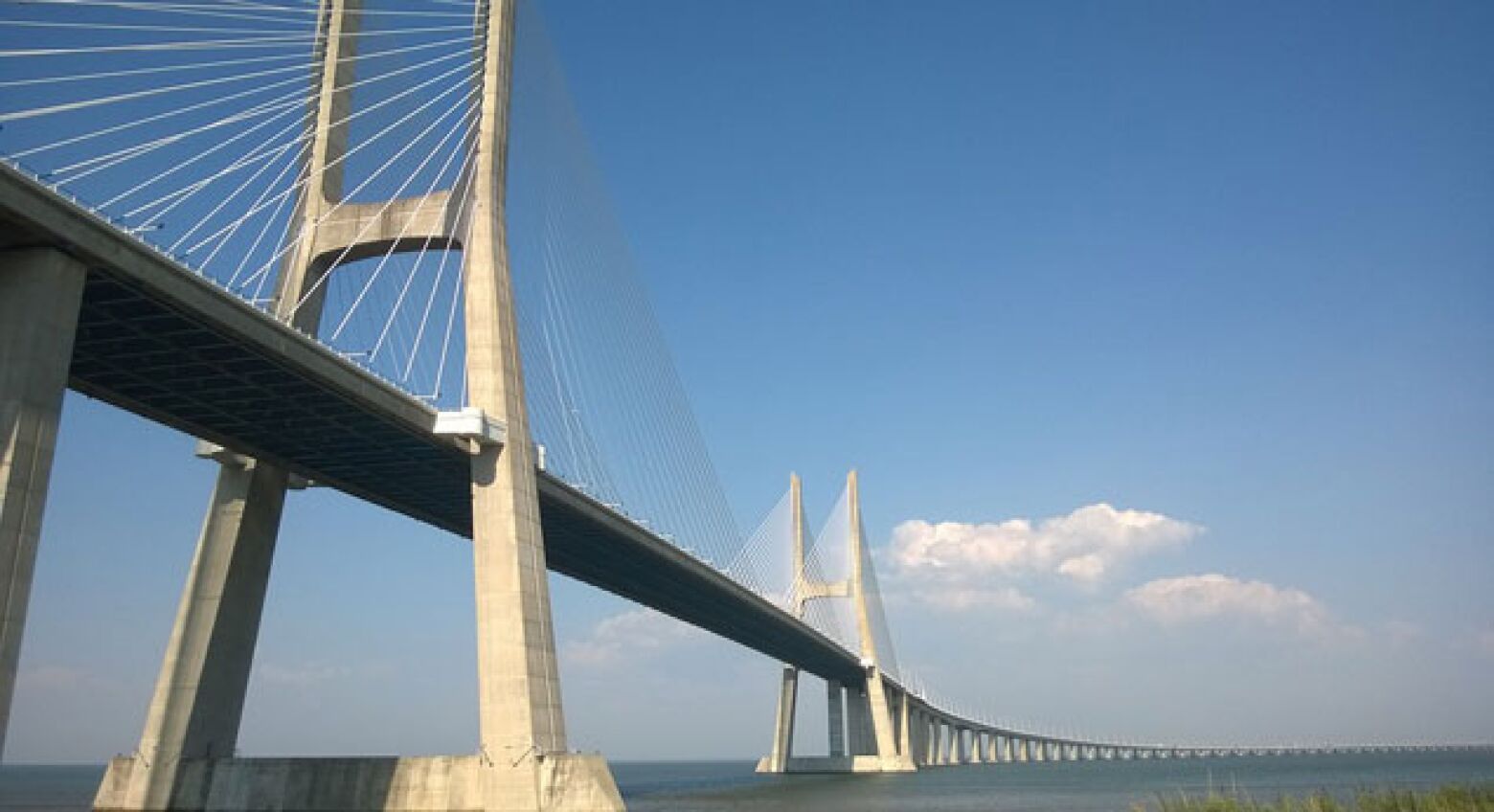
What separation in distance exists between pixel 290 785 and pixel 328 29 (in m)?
21.5

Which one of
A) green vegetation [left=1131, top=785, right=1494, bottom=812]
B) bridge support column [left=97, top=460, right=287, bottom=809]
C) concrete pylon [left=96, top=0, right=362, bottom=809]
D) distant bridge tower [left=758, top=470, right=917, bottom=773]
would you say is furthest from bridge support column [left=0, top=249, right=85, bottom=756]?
distant bridge tower [left=758, top=470, right=917, bottom=773]

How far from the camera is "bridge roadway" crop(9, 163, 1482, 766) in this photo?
22812mm

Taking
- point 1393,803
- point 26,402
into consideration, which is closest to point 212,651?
point 26,402

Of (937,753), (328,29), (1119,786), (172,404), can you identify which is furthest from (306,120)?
(937,753)

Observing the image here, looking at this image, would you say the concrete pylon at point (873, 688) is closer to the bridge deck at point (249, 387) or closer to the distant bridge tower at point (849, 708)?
the distant bridge tower at point (849, 708)

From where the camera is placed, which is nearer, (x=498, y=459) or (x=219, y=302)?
(x=219, y=302)

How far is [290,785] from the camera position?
109 feet

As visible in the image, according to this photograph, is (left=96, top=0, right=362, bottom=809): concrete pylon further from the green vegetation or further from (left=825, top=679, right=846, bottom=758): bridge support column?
(left=825, top=679, right=846, bottom=758): bridge support column

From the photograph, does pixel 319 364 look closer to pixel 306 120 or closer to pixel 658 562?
pixel 306 120

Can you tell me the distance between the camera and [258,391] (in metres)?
29.8

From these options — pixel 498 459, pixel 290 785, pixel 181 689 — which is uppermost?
pixel 498 459

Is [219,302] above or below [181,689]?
above

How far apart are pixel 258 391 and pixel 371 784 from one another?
11095 mm

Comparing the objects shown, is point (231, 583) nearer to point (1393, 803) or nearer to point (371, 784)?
point (371, 784)
